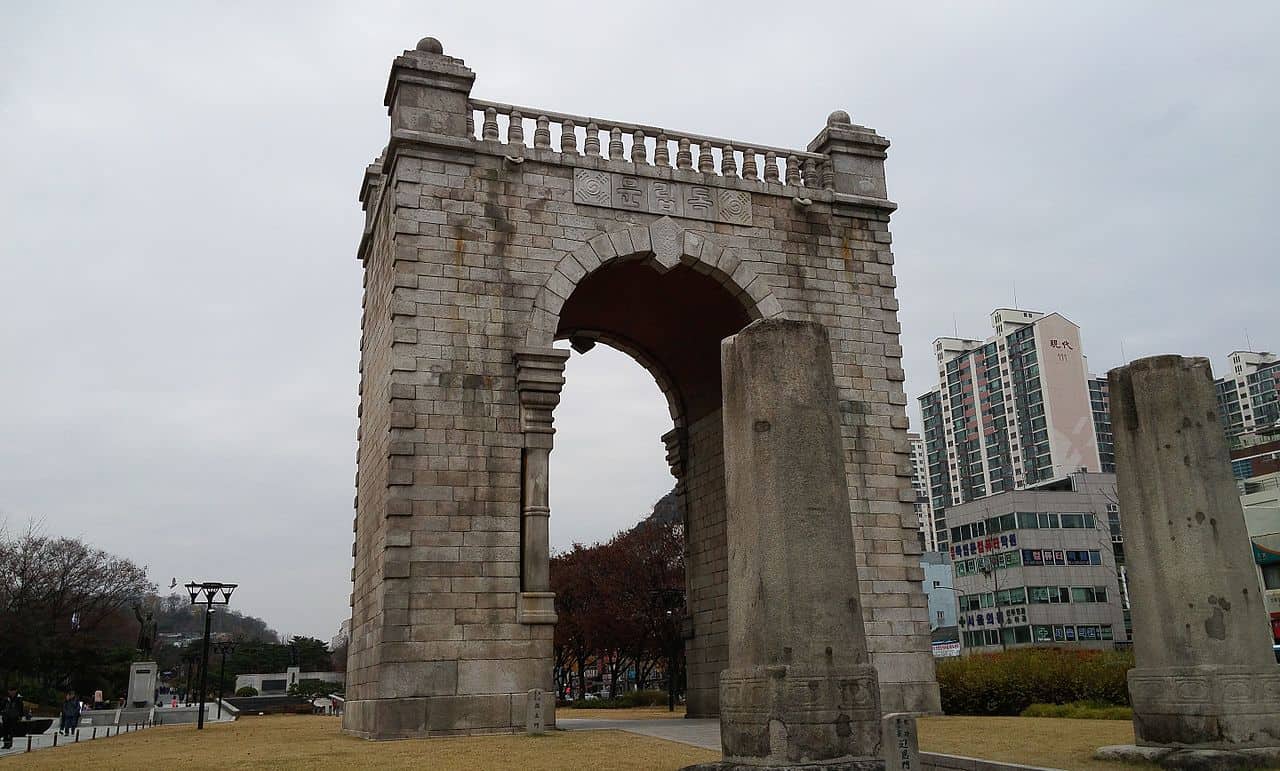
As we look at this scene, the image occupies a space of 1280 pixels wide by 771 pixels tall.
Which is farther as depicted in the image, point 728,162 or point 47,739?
point 47,739

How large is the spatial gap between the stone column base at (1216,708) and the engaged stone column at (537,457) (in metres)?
8.61

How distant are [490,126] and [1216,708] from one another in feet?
44.3

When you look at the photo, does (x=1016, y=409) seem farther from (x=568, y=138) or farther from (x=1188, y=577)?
(x=1188, y=577)

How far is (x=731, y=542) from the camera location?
7.83 metres

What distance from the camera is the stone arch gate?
47.2 feet

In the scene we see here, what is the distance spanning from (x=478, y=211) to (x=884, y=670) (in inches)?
405

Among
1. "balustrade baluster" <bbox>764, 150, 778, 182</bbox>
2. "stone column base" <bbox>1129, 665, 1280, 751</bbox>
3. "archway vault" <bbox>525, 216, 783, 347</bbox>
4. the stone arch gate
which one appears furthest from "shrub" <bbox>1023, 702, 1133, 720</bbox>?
"balustrade baluster" <bbox>764, 150, 778, 182</bbox>

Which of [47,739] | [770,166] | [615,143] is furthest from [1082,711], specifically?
[47,739]

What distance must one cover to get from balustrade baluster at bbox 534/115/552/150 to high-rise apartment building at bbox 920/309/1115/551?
79582 millimetres

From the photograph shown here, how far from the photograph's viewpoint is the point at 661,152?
17.9 metres

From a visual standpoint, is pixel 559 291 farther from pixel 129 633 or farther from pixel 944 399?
pixel 944 399

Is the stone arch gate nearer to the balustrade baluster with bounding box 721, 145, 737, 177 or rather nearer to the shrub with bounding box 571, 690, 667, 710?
the balustrade baluster with bounding box 721, 145, 737, 177

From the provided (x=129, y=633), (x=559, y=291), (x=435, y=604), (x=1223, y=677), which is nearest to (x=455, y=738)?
(x=435, y=604)

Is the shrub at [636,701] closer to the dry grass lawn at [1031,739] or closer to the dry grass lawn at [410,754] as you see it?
the dry grass lawn at [410,754]
